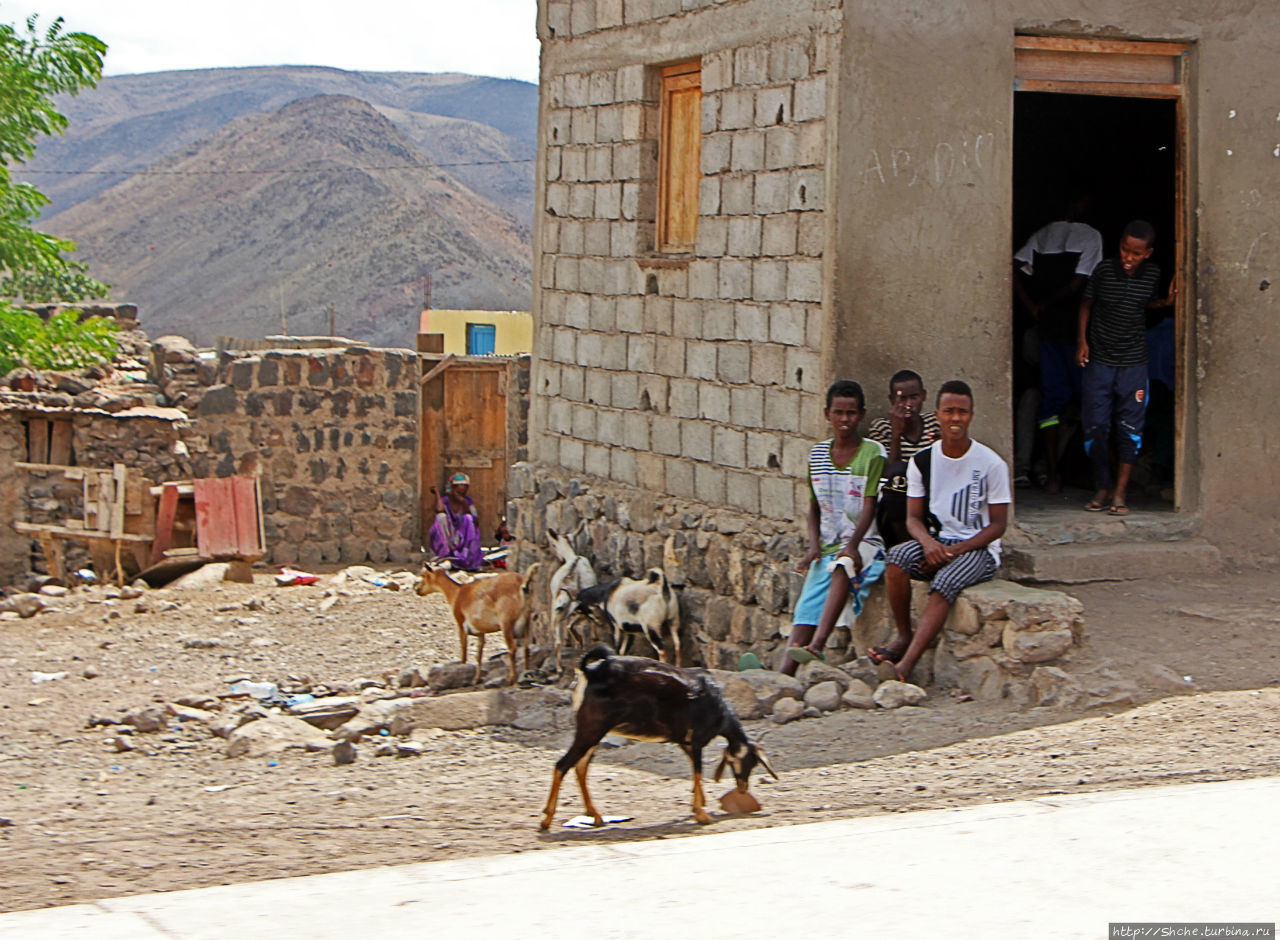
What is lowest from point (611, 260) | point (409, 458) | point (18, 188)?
point (409, 458)

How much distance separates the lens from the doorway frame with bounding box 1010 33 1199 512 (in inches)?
313

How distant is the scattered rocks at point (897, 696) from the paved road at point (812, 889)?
214 centimetres

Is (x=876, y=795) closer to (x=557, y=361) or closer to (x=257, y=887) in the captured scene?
(x=257, y=887)

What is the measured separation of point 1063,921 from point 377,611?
9.49 meters

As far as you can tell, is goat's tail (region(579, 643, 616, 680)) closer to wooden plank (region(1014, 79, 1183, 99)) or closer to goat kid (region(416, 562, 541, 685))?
goat kid (region(416, 562, 541, 685))

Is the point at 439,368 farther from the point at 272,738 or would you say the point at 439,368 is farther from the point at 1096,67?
the point at 1096,67

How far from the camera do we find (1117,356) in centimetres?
832

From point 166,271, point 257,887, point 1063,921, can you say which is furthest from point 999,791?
point 166,271

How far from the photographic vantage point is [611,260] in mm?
9828

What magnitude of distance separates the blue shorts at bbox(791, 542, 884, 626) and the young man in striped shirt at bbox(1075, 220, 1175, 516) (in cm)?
150

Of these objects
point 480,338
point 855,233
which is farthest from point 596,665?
point 480,338

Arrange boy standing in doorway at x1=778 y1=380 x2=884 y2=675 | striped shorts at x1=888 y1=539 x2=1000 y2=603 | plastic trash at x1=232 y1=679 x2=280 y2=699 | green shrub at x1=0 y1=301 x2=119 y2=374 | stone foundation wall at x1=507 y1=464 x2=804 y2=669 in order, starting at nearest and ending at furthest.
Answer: striped shorts at x1=888 y1=539 x2=1000 y2=603, boy standing in doorway at x1=778 y1=380 x2=884 y2=675, stone foundation wall at x1=507 y1=464 x2=804 y2=669, plastic trash at x1=232 y1=679 x2=280 y2=699, green shrub at x1=0 y1=301 x2=119 y2=374

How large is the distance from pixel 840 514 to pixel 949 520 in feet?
2.15

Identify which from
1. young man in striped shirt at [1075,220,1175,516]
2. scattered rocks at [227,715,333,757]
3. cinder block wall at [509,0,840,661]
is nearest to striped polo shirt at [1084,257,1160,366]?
young man in striped shirt at [1075,220,1175,516]
